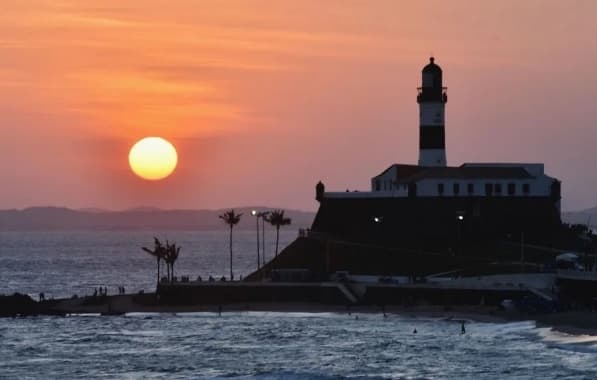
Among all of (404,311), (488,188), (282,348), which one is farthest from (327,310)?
(488,188)

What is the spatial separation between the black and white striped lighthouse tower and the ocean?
33060mm

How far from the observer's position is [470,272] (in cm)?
10656

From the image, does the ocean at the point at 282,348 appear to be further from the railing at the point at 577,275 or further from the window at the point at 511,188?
the window at the point at 511,188

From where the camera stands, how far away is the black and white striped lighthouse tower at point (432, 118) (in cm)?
12756

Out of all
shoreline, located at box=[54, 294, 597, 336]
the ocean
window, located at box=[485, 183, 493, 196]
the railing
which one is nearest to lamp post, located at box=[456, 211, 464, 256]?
window, located at box=[485, 183, 493, 196]

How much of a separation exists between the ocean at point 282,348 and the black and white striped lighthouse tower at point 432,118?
108ft

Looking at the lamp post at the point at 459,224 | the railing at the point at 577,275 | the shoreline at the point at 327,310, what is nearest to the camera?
the shoreline at the point at 327,310

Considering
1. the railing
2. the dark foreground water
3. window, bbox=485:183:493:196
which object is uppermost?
window, bbox=485:183:493:196

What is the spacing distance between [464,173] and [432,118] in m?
7.79

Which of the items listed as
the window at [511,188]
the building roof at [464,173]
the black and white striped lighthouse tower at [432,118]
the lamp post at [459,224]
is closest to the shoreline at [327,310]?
the lamp post at [459,224]

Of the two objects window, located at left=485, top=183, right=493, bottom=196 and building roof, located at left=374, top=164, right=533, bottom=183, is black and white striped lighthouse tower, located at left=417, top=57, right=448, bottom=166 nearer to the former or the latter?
building roof, located at left=374, top=164, right=533, bottom=183

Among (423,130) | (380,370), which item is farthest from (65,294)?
(380,370)

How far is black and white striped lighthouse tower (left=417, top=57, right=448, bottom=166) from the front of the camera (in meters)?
128

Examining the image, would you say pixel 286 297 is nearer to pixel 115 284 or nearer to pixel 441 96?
pixel 441 96
